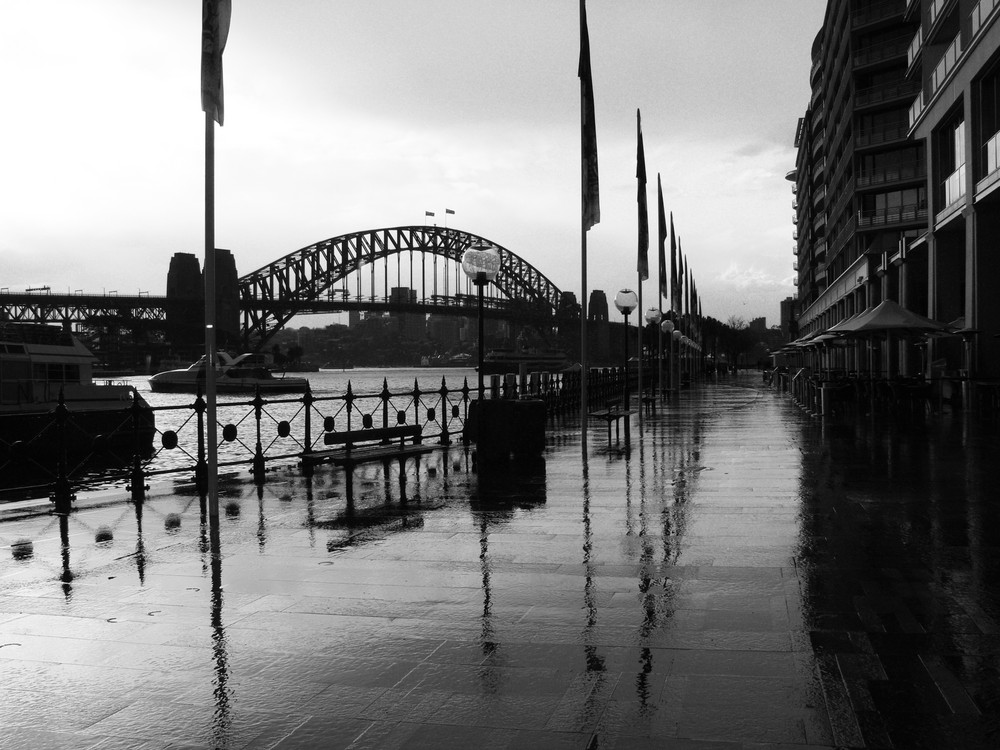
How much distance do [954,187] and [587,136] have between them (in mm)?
19256

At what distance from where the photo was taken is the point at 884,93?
59.8 meters

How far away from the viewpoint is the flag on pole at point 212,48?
8.52 meters

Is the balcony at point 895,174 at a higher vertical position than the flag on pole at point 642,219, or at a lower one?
higher

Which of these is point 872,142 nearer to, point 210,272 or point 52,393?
point 52,393

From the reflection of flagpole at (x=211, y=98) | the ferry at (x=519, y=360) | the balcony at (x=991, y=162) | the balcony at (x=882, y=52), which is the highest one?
the balcony at (x=882, y=52)

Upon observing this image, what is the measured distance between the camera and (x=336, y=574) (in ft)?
20.6

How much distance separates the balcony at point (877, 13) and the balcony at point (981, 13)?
120 ft

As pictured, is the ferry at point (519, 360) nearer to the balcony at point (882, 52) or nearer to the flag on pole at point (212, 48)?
the balcony at point (882, 52)

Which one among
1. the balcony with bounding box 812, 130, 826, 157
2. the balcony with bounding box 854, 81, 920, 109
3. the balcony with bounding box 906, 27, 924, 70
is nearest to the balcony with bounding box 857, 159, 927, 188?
the balcony with bounding box 854, 81, 920, 109

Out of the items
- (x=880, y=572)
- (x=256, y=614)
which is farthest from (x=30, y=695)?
(x=880, y=572)

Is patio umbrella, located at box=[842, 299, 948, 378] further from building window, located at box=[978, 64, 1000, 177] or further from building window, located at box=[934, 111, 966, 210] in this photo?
building window, located at box=[934, 111, 966, 210]

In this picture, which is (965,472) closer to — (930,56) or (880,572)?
(880,572)

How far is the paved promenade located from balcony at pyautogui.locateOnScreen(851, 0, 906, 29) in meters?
57.4

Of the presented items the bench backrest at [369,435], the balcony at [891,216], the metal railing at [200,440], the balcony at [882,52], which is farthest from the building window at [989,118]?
the balcony at [882,52]
